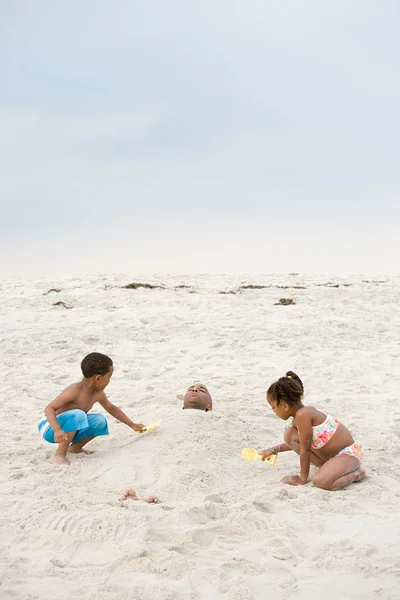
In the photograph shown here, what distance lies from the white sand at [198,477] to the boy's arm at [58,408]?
227 mm

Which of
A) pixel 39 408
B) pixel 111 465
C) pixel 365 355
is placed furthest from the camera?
pixel 365 355

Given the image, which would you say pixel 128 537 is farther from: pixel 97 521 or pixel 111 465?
pixel 111 465

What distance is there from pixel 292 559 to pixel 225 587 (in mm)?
464

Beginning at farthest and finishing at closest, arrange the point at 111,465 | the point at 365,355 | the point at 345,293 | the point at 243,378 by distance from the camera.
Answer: the point at 345,293, the point at 365,355, the point at 243,378, the point at 111,465

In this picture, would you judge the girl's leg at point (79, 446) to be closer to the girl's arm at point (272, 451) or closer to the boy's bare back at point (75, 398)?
the boy's bare back at point (75, 398)

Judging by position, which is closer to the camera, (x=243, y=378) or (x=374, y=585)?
(x=374, y=585)

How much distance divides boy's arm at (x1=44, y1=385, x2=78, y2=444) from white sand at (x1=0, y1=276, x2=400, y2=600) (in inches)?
8.9

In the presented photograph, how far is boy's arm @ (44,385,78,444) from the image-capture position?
14.7 ft

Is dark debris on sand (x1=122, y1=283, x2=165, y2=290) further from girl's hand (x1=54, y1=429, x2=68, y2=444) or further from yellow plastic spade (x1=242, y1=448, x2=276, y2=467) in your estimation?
yellow plastic spade (x1=242, y1=448, x2=276, y2=467)

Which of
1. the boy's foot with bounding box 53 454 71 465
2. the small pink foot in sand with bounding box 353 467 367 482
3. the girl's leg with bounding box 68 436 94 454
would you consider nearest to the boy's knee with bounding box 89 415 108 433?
the girl's leg with bounding box 68 436 94 454

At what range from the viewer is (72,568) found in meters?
2.89

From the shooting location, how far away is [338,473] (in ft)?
13.2

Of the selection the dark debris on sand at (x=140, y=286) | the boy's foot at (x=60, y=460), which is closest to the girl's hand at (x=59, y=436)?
the boy's foot at (x=60, y=460)

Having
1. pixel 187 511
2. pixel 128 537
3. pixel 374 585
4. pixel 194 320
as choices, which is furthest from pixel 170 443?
pixel 194 320
